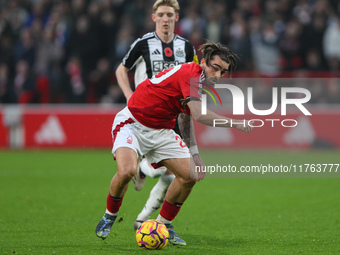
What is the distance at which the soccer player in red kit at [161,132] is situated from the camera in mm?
Result: 5562

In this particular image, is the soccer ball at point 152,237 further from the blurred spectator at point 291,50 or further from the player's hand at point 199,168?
the blurred spectator at point 291,50

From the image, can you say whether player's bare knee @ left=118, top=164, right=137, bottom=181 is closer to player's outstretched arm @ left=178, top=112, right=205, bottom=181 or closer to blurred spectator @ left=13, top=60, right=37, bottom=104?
player's outstretched arm @ left=178, top=112, right=205, bottom=181

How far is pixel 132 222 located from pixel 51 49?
9867mm

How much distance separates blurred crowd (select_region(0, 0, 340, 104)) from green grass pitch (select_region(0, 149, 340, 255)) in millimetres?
2952

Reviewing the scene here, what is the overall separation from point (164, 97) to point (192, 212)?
2.56 metres

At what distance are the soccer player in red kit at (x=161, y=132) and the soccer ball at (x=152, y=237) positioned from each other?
0.30 meters

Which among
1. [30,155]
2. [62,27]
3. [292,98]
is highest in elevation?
[62,27]

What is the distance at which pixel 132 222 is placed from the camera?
711 cm

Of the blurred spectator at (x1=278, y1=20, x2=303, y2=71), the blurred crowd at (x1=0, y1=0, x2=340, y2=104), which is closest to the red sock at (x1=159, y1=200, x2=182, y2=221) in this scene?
the blurred crowd at (x1=0, y1=0, x2=340, y2=104)

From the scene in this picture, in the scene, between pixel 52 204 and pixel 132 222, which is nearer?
pixel 132 222

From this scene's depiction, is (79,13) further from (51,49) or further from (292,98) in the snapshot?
(292,98)

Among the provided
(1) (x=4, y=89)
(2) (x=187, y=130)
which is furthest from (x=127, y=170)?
(1) (x=4, y=89)

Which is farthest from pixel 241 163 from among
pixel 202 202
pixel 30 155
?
pixel 30 155

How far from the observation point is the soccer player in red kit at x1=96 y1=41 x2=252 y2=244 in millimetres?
5562
